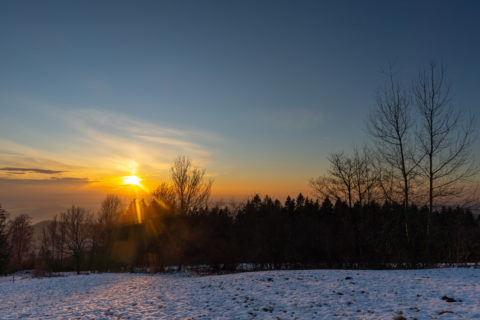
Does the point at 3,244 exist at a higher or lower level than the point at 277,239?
lower

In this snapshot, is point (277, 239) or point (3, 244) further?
point (3, 244)

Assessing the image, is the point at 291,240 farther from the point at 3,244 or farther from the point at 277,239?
the point at 3,244

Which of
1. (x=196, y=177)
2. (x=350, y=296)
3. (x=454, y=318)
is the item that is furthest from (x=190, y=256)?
(x=454, y=318)

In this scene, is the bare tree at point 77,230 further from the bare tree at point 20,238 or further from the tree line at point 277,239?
the bare tree at point 20,238

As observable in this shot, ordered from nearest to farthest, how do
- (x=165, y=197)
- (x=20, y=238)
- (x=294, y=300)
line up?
(x=294, y=300), (x=165, y=197), (x=20, y=238)

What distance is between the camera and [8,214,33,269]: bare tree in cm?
5528

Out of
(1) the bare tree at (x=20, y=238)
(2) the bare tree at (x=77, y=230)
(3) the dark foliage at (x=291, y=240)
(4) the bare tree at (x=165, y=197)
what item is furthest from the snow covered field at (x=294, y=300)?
(1) the bare tree at (x=20, y=238)

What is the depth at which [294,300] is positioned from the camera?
1105 cm

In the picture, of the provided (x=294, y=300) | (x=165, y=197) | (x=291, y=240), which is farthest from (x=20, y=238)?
(x=294, y=300)

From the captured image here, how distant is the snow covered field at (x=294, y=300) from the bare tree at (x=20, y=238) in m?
51.2

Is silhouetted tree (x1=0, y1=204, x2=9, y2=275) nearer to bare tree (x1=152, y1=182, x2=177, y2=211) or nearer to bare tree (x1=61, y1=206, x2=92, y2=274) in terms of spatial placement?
bare tree (x1=61, y1=206, x2=92, y2=274)

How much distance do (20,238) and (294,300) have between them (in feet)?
223

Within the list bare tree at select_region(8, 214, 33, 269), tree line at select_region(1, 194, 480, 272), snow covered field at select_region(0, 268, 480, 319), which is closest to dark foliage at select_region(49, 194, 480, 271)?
tree line at select_region(1, 194, 480, 272)

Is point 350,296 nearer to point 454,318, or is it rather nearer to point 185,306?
point 454,318
